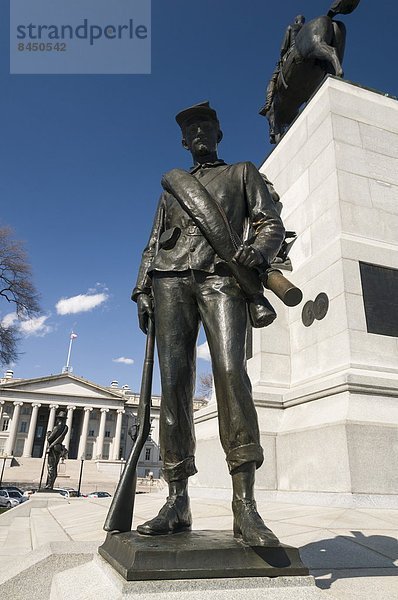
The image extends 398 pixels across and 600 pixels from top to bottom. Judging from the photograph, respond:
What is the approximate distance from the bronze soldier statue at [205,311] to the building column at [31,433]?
266 ft

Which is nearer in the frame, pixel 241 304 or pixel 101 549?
pixel 101 549

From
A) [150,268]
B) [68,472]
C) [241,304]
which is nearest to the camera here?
[241,304]

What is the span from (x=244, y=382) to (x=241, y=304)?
53cm

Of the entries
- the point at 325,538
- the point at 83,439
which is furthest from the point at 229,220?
the point at 83,439

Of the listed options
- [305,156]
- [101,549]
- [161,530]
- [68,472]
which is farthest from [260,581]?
[68,472]

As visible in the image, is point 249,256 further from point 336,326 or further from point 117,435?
point 117,435

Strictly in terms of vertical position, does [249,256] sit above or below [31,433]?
below

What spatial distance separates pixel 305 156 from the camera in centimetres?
966

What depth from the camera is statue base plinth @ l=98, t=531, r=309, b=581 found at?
1.93 m

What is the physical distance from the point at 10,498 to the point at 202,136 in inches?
1128

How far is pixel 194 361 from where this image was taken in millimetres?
3027

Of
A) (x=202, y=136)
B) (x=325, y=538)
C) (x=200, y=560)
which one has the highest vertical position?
(x=202, y=136)

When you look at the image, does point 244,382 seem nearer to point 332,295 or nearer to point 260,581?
point 260,581

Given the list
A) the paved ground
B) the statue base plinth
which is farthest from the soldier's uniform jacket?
the paved ground
